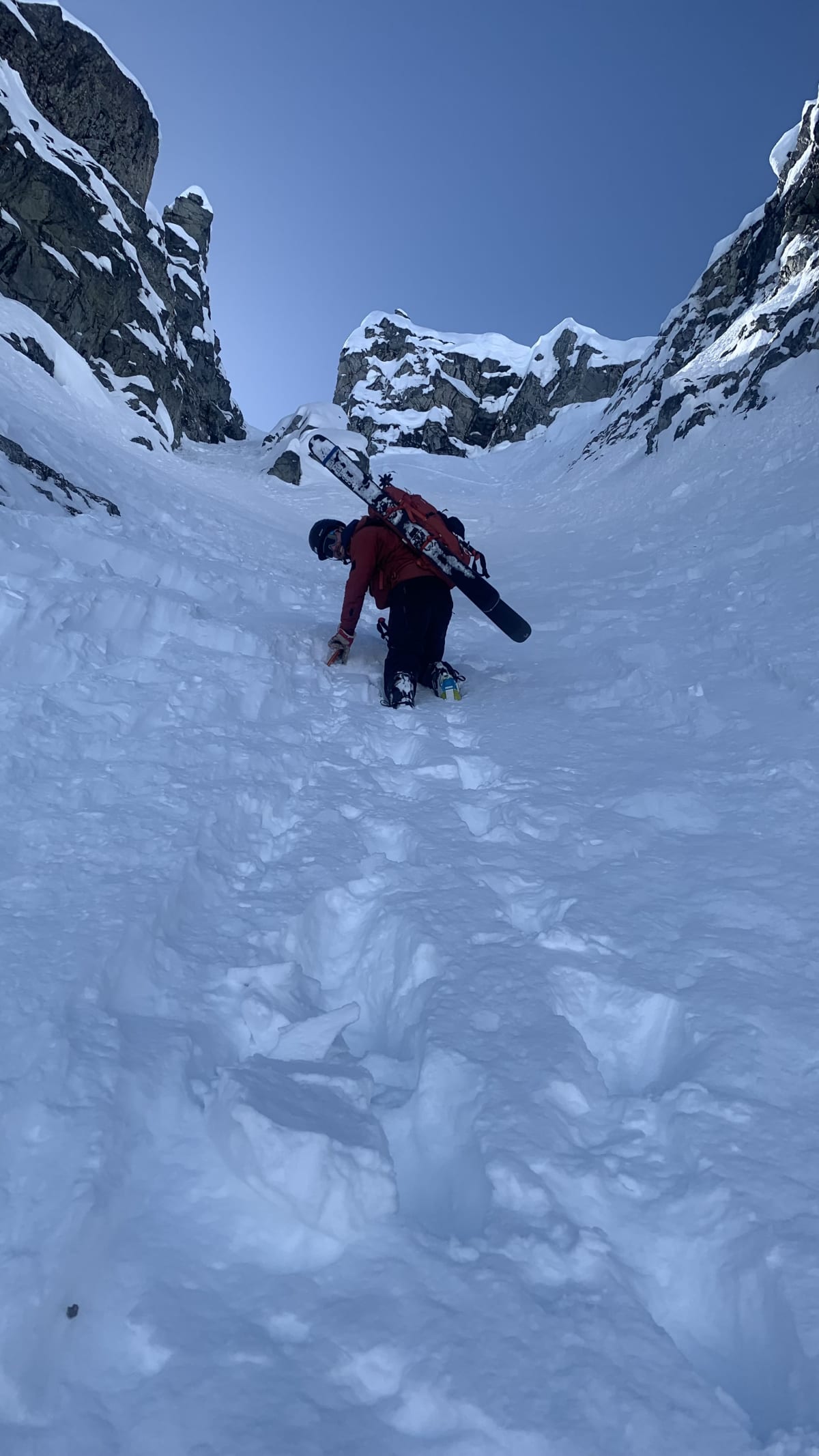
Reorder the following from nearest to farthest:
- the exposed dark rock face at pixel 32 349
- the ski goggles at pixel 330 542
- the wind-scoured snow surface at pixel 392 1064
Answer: the wind-scoured snow surface at pixel 392 1064
the ski goggles at pixel 330 542
the exposed dark rock face at pixel 32 349

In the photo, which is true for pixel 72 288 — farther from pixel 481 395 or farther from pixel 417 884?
pixel 481 395

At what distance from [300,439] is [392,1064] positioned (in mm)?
30845

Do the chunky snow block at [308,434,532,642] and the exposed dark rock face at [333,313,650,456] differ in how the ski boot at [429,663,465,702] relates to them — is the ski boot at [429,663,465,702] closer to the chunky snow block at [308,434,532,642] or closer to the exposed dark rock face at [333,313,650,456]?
the chunky snow block at [308,434,532,642]

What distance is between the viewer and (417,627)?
5945 mm

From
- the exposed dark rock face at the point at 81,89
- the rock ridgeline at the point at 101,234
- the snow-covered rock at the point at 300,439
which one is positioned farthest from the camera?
the exposed dark rock face at the point at 81,89

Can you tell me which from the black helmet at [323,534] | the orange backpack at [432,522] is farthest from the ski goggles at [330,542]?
the orange backpack at [432,522]

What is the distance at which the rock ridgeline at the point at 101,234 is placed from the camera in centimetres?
2483

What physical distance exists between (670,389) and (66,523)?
2162 cm

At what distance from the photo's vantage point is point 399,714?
5.10 metres

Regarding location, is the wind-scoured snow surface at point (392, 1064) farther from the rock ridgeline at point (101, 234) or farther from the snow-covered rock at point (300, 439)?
the snow-covered rock at point (300, 439)

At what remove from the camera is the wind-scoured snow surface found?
1308mm

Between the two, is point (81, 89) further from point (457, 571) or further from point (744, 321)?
point (457, 571)

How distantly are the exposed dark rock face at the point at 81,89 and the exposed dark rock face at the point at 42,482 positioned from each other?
136ft

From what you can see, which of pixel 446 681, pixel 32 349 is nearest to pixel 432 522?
pixel 446 681
